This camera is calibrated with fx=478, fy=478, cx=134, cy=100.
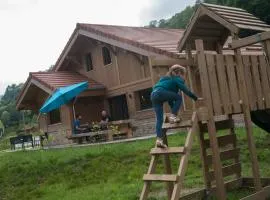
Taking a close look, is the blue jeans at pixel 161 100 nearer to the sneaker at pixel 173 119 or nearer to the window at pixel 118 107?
the sneaker at pixel 173 119

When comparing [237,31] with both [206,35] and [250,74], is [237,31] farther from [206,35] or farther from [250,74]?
[206,35]

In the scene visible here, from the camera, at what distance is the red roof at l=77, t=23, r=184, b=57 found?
2016 cm

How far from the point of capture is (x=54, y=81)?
25.7 m

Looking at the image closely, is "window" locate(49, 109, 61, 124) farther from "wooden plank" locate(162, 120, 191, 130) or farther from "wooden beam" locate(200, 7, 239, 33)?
"wooden plank" locate(162, 120, 191, 130)

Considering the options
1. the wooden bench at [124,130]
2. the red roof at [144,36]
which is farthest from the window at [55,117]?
the wooden bench at [124,130]

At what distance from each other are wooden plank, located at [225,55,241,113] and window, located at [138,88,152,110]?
14632mm

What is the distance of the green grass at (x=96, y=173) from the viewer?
10.4 metres

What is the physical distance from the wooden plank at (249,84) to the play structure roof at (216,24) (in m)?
0.53

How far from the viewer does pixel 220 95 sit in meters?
7.95

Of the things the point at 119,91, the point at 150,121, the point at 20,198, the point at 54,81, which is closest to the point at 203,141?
the point at 20,198

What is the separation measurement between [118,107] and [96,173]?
504 inches

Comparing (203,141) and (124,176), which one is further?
(124,176)

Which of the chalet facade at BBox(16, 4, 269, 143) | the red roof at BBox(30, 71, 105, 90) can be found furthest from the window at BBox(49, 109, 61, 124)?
the red roof at BBox(30, 71, 105, 90)

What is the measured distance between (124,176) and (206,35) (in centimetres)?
413
